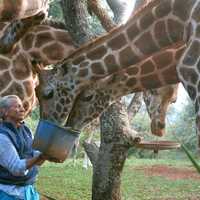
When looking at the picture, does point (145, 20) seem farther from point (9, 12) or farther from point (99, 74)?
point (9, 12)

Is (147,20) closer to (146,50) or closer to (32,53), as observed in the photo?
(146,50)

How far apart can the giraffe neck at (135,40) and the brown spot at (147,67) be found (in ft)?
1.26

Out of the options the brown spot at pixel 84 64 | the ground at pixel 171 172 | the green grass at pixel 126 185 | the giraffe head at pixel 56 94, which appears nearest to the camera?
the brown spot at pixel 84 64

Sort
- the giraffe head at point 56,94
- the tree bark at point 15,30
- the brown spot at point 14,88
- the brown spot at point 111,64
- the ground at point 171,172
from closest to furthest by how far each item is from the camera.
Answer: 1. the brown spot at point 111,64
2. the giraffe head at point 56,94
3. the tree bark at point 15,30
4. the brown spot at point 14,88
5. the ground at point 171,172

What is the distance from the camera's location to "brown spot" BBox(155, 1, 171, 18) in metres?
4.03

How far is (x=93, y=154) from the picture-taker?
18.5 ft

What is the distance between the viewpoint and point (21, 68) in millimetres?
5500

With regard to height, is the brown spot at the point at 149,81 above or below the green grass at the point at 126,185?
above

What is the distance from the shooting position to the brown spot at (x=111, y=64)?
4.42 meters

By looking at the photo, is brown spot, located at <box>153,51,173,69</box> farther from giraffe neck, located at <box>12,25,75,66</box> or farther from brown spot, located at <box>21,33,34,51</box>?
brown spot, located at <box>21,33,34,51</box>

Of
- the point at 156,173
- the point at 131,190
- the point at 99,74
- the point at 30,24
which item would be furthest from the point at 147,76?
the point at 156,173

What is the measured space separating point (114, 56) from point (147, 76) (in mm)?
502

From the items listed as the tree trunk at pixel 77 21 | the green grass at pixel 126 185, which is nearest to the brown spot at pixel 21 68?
the tree trunk at pixel 77 21

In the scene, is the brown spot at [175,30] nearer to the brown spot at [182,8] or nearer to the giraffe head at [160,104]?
the brown spot at [182,8]
